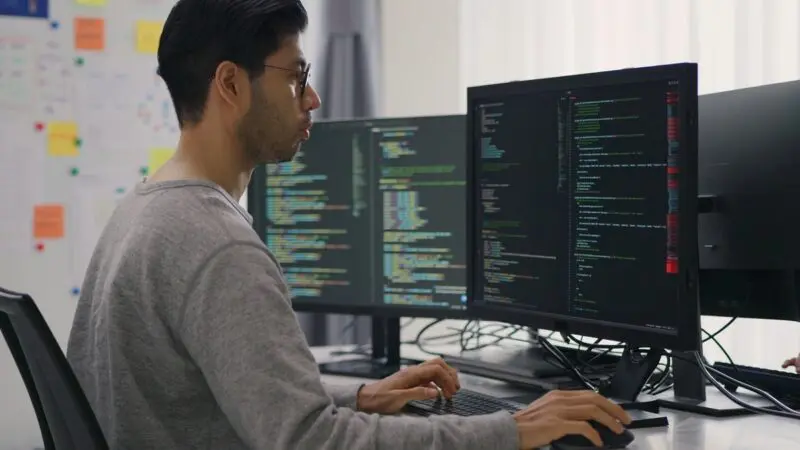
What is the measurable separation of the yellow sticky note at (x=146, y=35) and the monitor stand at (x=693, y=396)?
191 centimetres

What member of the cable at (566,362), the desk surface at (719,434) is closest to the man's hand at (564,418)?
the desk surface at (719,434)

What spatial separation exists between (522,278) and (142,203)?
2.55 feet

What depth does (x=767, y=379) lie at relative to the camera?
5.95 ft

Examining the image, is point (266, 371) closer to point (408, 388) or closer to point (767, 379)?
point (408, 388)

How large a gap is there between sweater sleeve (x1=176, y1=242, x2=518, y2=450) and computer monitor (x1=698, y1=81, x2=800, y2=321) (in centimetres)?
74

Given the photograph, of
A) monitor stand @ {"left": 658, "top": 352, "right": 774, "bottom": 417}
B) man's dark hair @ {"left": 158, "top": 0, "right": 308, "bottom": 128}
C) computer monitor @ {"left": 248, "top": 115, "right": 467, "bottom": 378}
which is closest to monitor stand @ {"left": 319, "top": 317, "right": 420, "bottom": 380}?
computer monitor @ {"left": 248, "top": 115, "right": 467, "bottom": 378}

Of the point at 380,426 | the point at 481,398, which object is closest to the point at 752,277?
the point at 481,398

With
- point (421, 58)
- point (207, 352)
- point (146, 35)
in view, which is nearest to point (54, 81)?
point (146, 35)

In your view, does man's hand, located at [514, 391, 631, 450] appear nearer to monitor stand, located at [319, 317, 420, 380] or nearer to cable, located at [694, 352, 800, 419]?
cable, located at [694, 352, 800, 419]

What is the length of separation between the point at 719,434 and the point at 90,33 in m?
2.19

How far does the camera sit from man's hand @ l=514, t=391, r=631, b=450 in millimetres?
1291

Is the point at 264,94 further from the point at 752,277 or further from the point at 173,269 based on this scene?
the point at 752,277

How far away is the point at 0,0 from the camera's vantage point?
2928 millimetres

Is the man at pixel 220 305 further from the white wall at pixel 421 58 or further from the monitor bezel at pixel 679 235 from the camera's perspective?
the white wall at pixel 421 58
